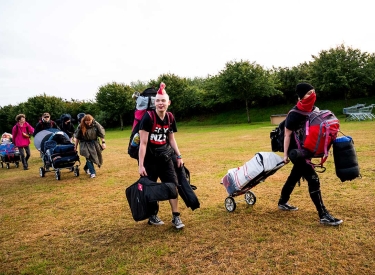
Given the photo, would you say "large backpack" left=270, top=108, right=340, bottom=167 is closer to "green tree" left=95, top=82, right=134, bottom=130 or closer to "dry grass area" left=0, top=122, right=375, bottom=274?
"dry grass area" left=0, top=122, right=375, bottom=274

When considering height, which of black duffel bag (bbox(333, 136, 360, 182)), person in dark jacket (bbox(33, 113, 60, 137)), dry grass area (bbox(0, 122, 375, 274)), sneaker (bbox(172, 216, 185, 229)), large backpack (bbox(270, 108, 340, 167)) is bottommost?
dry grass area (bbox(0, 122, 375, 274))

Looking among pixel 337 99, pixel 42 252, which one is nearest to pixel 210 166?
pixel 42 252

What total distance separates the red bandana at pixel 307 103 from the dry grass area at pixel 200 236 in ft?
5.82

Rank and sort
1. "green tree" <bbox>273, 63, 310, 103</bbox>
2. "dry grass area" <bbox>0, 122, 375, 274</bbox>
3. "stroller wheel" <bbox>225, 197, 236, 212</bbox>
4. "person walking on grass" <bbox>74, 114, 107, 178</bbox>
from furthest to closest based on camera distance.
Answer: "green tree" <bbox>273, 63, 310, 103</bbox>, "person walking on grass" <bbox>74, 114, 107, 178</bbox>, "stroller wheel" <bbox>225, 197, 236, 212</bbox>, "dry grass area" <bbox>0, 122, 375, 274</bbox>

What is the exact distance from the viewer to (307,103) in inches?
170

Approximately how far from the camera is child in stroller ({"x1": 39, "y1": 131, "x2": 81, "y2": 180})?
972 centimetres

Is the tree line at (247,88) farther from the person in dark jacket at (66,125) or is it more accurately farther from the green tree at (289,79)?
the person in dark jacket at (66,125)

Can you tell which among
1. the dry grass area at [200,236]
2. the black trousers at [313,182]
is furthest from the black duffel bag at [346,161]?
the dry grass area at [200,236]

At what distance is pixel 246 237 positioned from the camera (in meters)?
4.35

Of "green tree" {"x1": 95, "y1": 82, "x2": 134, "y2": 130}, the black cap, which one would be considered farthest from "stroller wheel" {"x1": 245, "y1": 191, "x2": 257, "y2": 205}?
"green tree" {"x1": 95, "y1": 82, "x2": 134, "y2": 130}

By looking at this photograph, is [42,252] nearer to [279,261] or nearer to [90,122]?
[279,261]

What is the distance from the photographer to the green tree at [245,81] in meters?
36.8

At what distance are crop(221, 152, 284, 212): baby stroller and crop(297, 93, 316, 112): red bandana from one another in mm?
969

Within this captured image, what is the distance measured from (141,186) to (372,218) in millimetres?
3595
